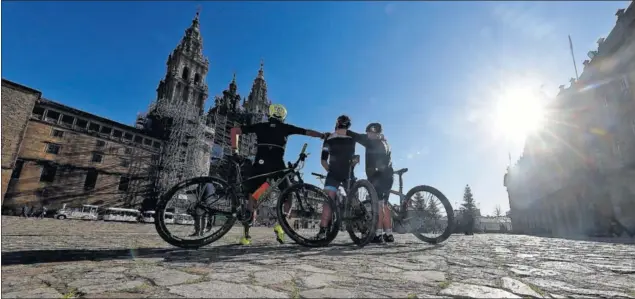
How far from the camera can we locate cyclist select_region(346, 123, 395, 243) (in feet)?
17.8

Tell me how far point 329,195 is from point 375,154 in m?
1.40

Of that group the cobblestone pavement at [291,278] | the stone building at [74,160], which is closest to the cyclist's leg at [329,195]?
the cobblestone pavement at [291,278]

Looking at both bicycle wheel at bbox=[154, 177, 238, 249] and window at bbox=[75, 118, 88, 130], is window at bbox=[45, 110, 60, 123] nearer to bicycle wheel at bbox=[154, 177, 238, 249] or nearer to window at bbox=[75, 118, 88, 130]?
window at bbox=[75, 118, 88, 130]

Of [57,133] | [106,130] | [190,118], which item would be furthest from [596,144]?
[57,133]

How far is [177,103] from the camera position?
1975 inches

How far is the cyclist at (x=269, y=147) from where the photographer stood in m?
4.62

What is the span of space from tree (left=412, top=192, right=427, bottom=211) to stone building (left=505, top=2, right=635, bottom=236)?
20.4 meters

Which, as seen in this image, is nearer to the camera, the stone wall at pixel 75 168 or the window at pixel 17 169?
the window at pixel 17 169

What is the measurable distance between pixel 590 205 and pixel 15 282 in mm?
32524

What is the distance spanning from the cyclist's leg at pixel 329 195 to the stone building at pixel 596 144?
72.3 ft

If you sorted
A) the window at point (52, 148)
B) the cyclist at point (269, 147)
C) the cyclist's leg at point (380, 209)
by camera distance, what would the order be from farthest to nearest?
the window at point (52, 148) < the cyclist's leg at point (380, 209) < the cyclist at point (269, 147)

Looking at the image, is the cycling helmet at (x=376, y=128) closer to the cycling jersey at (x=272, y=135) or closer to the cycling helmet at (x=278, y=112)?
the cycling jersey at (x=272, y=135)

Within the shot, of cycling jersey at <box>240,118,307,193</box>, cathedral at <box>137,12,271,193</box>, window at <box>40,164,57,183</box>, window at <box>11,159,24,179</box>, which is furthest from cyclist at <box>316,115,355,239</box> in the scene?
window at <box>40,164,57,183</box>

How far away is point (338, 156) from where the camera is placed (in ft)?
17.1
